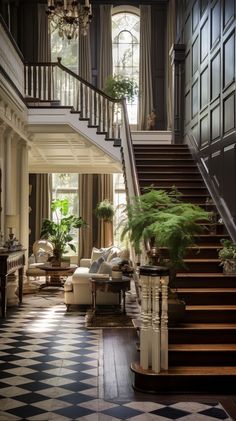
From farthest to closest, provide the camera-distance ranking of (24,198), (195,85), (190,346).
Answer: (24,198)
(195,85)
(190,346)

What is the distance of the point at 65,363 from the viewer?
6656mm

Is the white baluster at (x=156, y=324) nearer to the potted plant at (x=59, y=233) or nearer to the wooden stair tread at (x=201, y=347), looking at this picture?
the wooden stair tread at (x=201, y=347)

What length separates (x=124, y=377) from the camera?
236 inches

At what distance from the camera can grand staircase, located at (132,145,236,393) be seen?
5586 millimetres

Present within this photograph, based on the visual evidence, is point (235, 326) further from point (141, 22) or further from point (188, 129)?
point (141, 22)

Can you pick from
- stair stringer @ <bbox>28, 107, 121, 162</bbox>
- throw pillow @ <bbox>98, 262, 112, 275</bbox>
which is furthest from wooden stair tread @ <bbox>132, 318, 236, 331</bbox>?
stair stringer @ <bbox>28, 107, 121, 162</bbox>

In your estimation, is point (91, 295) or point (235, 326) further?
point (91, 295)

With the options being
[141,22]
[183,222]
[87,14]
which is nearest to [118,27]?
[141,22]

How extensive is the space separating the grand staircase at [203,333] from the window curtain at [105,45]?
354 inches

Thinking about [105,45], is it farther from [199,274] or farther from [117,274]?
[199,274]

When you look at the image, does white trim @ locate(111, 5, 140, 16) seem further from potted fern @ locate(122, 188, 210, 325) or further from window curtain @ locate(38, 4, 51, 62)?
potted fern @ locate(122, 188, 210, 325)

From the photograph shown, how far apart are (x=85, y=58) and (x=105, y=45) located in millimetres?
686

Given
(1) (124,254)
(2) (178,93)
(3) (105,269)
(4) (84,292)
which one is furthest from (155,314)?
(2) (178,93)

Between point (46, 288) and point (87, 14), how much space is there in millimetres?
6233
